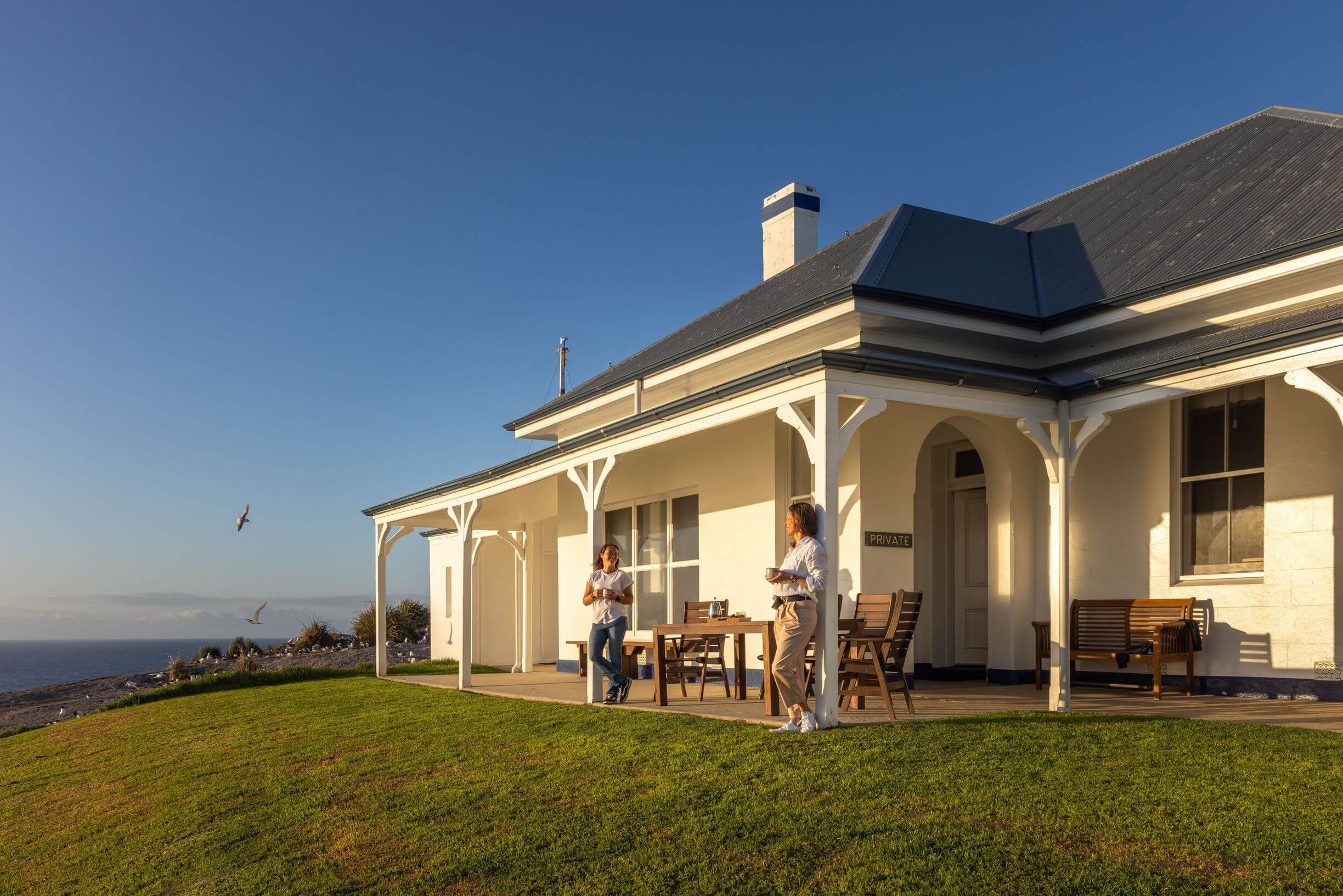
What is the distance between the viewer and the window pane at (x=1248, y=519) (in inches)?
370

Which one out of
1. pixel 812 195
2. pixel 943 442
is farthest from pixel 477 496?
pixel 812 195

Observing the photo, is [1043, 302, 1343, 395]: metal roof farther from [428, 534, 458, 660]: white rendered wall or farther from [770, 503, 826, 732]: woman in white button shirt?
[428, 534, 458, 660]: white rendered wall

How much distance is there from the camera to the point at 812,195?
17.1m

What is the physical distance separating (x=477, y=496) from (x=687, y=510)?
2797mm

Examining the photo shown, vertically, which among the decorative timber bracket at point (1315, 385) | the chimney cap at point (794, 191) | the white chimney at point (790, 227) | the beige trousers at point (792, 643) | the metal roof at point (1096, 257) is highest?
the chimney cap at point (794, 191)

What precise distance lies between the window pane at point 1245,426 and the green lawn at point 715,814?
325cm

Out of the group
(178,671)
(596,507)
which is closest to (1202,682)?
(596,507)

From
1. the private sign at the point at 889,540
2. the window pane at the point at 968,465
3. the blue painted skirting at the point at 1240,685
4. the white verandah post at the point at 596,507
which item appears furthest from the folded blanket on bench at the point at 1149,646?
the white verandah post at the point at 596,507

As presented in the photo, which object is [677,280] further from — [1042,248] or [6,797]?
[6,797]

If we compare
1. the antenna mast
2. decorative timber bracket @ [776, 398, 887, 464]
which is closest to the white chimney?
decorative timber bracket @ [776, 398, 887, 464]

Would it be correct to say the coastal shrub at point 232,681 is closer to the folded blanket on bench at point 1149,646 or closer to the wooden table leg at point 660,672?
the wooden table leg at point 660,672

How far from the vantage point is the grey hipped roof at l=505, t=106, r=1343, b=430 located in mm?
9867

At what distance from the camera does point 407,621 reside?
2853 centimetres

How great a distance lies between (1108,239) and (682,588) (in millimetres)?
6449
